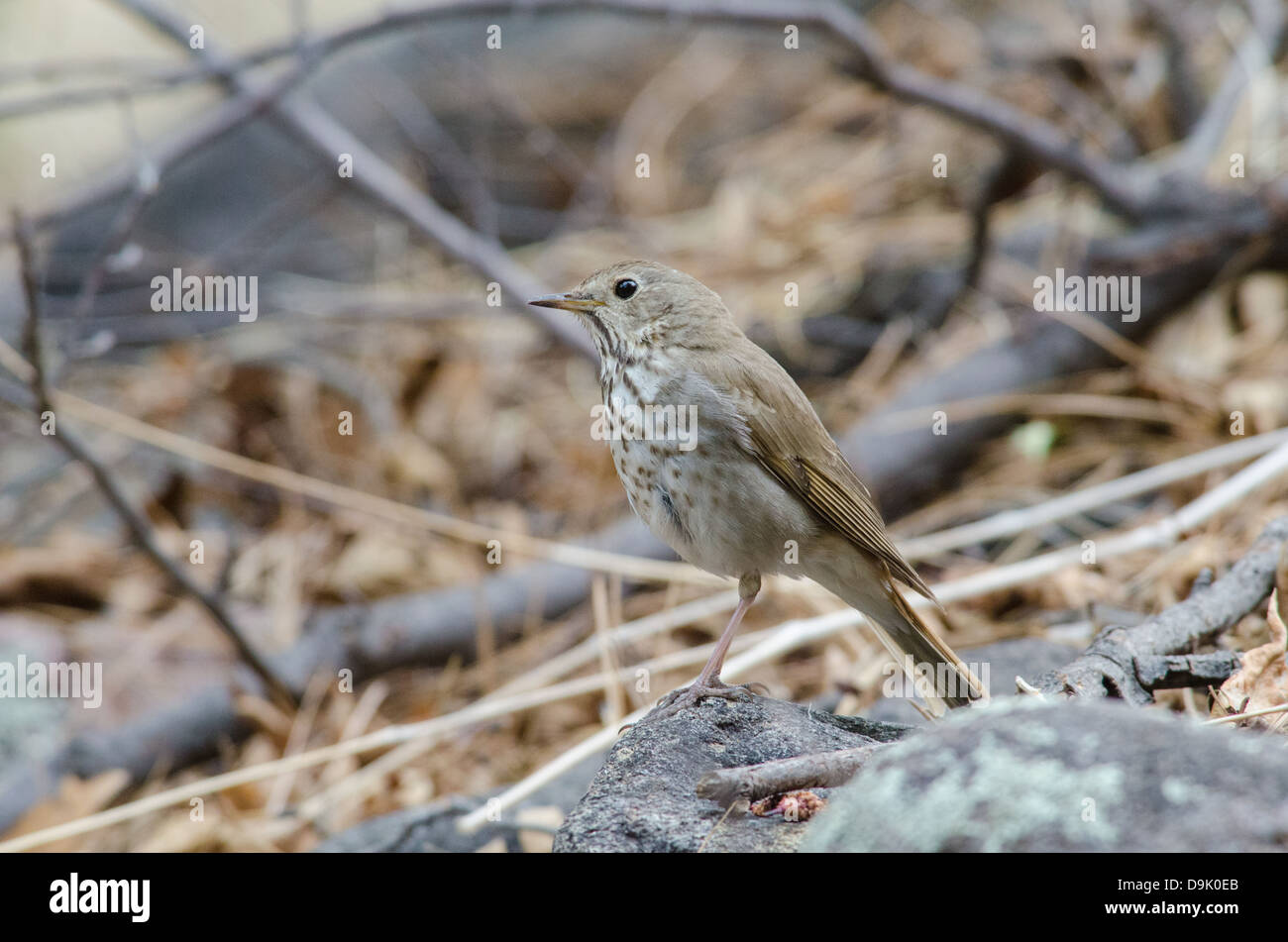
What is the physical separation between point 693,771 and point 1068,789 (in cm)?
93

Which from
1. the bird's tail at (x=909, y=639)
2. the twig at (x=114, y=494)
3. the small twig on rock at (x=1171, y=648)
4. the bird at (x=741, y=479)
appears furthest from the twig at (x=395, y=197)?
the small twig on rock at (x=1171, y=648)

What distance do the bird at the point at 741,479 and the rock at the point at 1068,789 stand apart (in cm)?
134

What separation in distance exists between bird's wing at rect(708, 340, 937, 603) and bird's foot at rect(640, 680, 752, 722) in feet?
2.05

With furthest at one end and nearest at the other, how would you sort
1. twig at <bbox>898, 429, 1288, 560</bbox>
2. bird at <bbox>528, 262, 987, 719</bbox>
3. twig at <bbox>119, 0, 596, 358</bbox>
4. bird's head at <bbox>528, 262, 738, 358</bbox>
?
twig at <bbox>119, 0, 596, 358</bbox>
twig at <bbox>898, 429, 1288, 560</bbox>
bird's head at <bbox>528, 262, 738, 358</bbox>
bird at <bbox>528, 262, 987, 719</bbox>

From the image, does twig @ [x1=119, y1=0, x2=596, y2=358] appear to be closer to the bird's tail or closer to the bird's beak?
the bird's beak

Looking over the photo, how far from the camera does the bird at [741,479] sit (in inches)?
130

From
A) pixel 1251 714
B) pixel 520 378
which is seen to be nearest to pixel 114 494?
pixel 520 378

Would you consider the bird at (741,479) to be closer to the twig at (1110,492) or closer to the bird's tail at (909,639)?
the bird's tail at (909,639)

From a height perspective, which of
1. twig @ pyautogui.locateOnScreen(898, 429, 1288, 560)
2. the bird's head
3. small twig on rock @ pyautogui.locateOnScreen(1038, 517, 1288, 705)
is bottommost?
small twig on rock @ pyautogui.locateOnScreen(1038, 517, 1288, 705)

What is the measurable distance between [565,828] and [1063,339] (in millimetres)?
3713

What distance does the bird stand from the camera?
3314mm

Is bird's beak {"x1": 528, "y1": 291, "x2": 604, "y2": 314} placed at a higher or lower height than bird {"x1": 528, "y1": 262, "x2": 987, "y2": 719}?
higher

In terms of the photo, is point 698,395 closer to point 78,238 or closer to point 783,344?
point 783,344

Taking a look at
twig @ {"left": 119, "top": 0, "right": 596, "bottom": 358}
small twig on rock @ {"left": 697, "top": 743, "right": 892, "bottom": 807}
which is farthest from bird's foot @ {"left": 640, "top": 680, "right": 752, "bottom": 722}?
twig @ {"left": 119, "top": 0, "right": 596, "bottom": 358}
